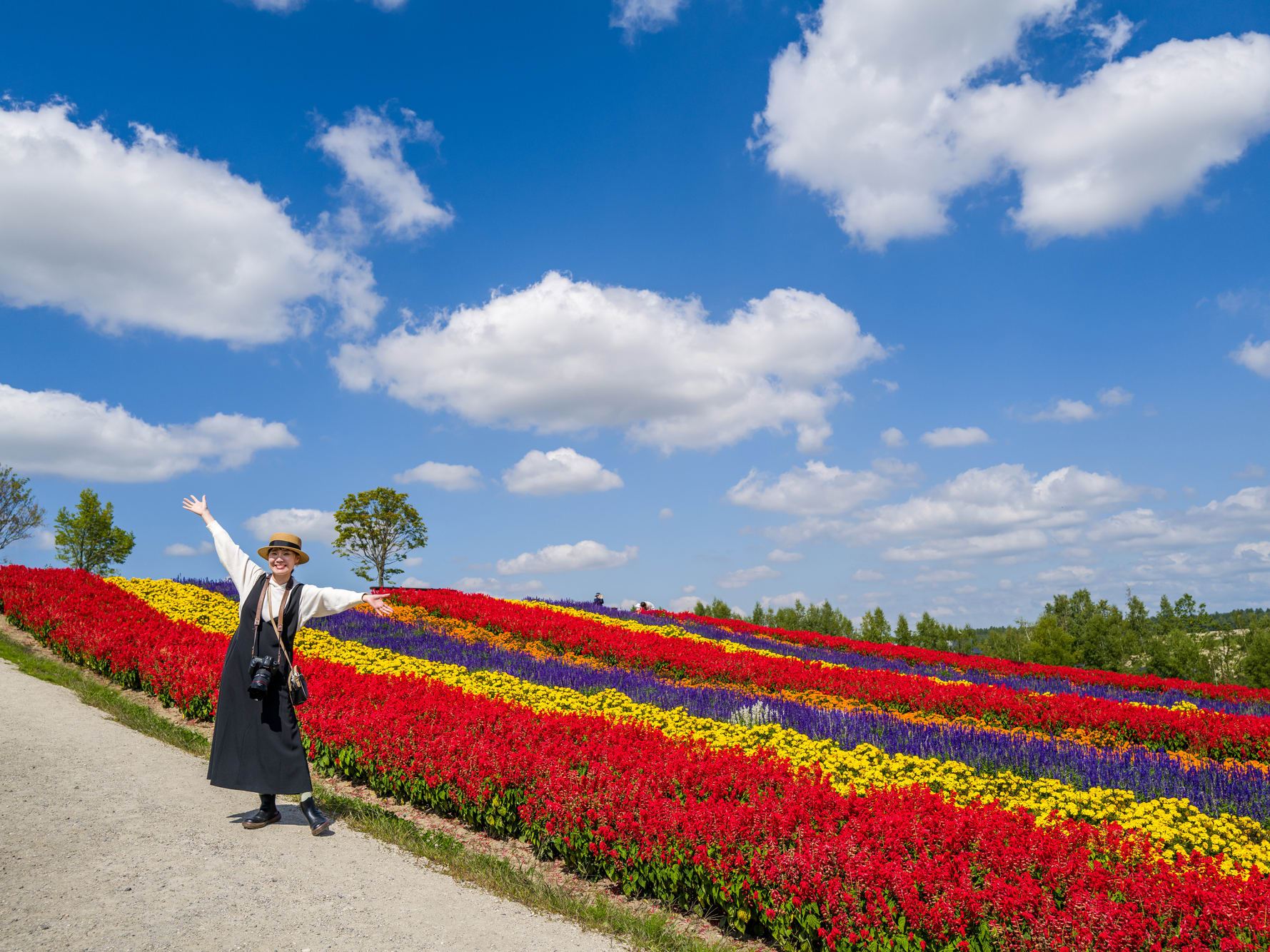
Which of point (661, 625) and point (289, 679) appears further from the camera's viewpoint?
point (661, 625)

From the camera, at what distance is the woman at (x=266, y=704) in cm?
575

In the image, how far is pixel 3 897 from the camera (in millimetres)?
4422

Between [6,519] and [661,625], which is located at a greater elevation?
[6,519]

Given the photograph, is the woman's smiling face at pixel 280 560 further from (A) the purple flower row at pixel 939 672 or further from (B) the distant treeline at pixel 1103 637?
(B) the distant treeline at pixel 1103 637

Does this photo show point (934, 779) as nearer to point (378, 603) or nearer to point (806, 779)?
point (806, 779)

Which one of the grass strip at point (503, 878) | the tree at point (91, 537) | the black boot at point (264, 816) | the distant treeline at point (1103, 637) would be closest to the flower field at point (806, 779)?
the grass strip at point (503, 878)

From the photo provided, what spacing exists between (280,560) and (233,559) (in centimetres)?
59

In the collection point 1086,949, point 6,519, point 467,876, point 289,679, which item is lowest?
point 467,876

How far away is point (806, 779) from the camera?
5566mm

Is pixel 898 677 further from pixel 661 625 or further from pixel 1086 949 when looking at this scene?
pixel 1086 949

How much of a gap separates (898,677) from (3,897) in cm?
1393

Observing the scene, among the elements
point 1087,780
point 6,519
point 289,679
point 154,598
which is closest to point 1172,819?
point 1087,780

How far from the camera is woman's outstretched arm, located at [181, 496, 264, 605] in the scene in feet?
Result: 20.6

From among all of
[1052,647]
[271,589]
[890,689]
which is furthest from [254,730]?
[1052,647]
